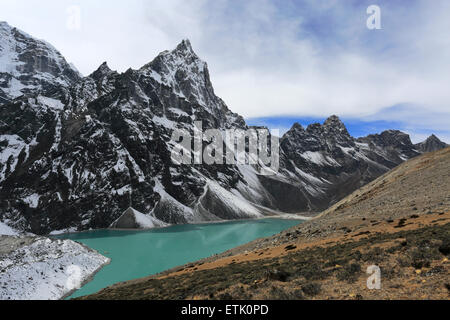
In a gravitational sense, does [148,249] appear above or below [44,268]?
below

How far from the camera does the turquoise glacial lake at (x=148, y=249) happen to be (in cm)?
7019

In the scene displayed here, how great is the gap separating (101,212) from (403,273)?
188262 millimetres

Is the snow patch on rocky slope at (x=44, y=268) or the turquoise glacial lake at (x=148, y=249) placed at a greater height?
the snow patch on rocky slope at (x=44, y=268)

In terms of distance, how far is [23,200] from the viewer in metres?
164

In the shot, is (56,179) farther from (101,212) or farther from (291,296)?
(291,296)

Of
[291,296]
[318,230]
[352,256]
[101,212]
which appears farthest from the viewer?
[101,212]

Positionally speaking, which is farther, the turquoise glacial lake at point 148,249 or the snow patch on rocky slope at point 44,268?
the turquoise glacial lake at point 148,249

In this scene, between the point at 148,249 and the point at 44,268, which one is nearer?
the point at 44,268

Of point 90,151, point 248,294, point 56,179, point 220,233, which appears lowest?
point 220,233

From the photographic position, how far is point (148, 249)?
10800cm

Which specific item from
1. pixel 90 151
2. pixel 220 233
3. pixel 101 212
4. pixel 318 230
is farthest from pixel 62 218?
pixel 318 230

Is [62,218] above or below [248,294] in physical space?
below
